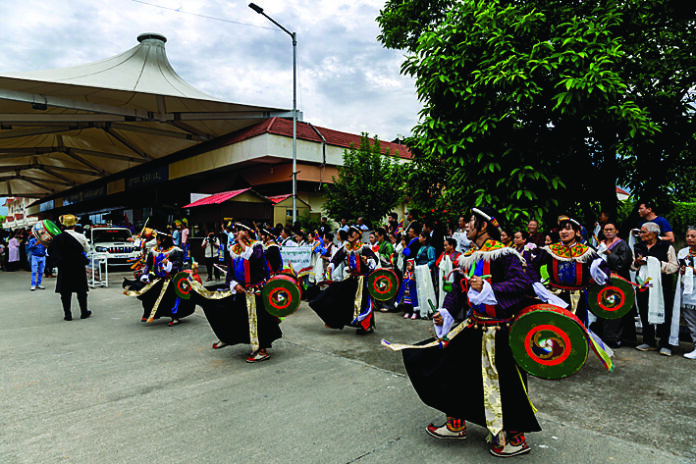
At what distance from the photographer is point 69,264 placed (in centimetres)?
838

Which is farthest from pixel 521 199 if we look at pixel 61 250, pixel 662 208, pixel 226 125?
pixel 226 125

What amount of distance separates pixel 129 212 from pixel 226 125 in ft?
59.9

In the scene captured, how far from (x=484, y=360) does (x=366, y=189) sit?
14833mm

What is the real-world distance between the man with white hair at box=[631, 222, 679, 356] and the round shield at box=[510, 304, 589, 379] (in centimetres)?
401

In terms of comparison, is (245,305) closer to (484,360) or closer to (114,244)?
(484,360)

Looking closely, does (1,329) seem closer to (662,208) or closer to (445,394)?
(445,394)

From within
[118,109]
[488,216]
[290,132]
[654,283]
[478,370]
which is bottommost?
[478,370]

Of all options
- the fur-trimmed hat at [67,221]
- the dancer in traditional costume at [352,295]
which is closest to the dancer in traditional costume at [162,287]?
the fur-trimmed hat at [67,221]

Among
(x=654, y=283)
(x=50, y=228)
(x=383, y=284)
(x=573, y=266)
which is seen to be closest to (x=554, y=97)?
(x=573, y=266)

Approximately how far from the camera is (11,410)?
4.13 metres

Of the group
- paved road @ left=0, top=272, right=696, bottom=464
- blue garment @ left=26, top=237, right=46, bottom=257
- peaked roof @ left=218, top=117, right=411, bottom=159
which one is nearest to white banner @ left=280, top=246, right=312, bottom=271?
paved road @ left=0, top=272, right=696, bottom=464

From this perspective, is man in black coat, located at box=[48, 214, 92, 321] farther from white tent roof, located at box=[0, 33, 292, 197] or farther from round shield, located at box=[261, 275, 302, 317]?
white tent roof, located at box=[0, 33, 292, 197]

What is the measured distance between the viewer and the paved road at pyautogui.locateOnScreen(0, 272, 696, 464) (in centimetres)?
325

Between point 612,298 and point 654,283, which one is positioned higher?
point 654,283
